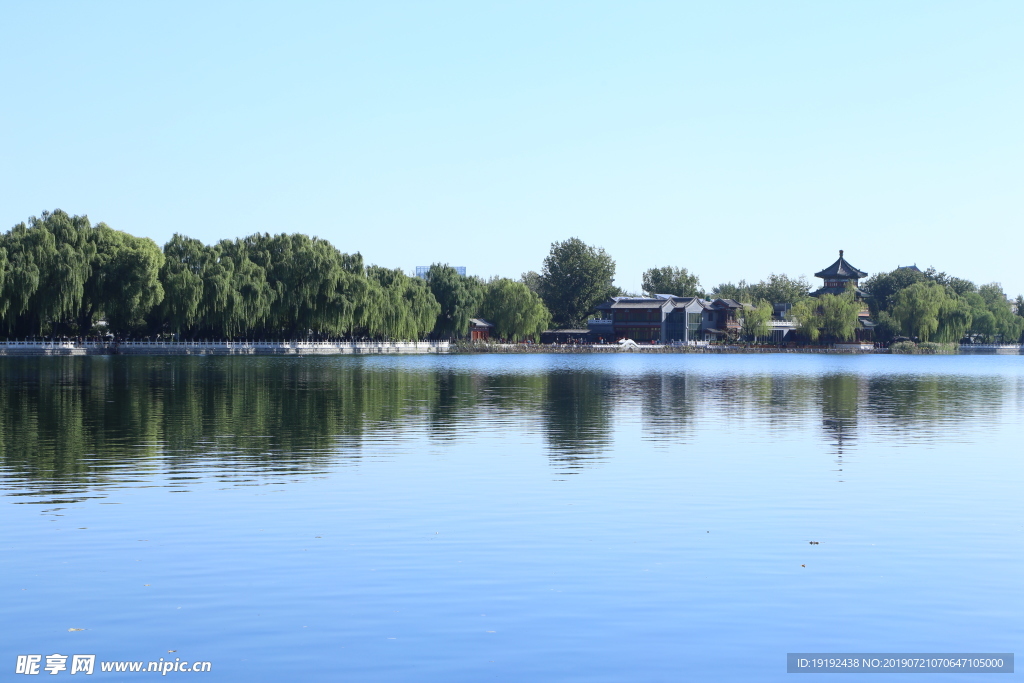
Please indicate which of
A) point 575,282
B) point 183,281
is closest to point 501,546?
point 183,281

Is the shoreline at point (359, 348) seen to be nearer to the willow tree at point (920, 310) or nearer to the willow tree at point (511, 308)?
the willow tree at point (511, 308)

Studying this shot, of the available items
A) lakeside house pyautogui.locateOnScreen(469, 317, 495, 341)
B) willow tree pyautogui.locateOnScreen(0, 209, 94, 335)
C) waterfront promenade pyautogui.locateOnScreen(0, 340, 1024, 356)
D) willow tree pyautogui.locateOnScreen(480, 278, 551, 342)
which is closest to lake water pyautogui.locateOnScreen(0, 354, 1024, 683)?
willow tree pyautogui.locateOnScreen(0, 209, 94, 335)

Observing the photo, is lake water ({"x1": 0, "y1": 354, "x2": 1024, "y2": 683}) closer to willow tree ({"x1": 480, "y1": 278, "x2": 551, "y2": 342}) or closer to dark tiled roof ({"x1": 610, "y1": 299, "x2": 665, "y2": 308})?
willow tree ({"x1": 480, "y1": 278, "x2": 551, "y2": 342})

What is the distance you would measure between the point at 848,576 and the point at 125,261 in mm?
68671

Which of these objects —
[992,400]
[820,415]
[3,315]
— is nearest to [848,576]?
[820,415]

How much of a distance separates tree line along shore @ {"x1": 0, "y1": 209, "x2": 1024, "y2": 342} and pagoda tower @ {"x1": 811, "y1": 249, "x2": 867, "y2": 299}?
15.9ft

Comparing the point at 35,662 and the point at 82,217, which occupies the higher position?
the point at 82,217

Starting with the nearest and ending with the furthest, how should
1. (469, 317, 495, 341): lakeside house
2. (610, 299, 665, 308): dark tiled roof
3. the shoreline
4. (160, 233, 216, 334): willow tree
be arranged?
1. the shoreline
2. (160, 233, 216, 334): willow tree
3. (469, 317, 495, 341): lakeside house
4. (610, 299, 665, 308): dark tiled roof

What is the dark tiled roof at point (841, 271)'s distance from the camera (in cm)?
14000

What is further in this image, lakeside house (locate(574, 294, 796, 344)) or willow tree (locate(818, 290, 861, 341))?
lakeside house (locate(574, 294, 796, 344))

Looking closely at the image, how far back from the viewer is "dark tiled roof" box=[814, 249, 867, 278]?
140000 millimetres

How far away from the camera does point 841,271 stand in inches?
5522

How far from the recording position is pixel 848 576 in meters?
10.1

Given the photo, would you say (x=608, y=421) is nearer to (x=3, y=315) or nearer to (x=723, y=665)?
(x=723, y=665)
